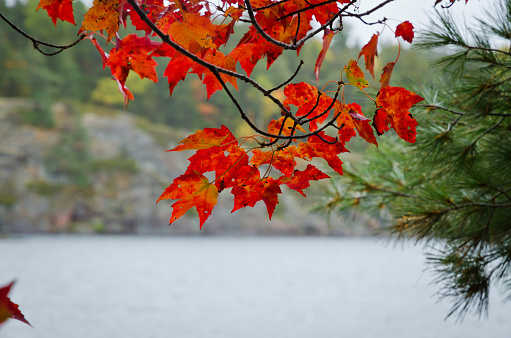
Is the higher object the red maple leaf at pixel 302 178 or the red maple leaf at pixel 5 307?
the red maple leaf at pixel 302 178

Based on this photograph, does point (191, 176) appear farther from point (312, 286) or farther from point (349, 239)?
point (349, 239)

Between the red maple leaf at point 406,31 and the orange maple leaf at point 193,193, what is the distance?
31 centimetres

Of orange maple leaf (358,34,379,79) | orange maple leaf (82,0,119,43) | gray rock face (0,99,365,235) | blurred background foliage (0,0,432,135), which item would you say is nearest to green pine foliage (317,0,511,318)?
orange maple leaf (358,34,379,79)

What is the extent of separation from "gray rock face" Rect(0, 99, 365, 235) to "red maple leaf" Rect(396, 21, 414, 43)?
789 cm

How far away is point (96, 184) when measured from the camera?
358 inches

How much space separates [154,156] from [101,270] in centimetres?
527

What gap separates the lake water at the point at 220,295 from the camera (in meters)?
2.74

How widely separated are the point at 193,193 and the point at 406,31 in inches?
12.9

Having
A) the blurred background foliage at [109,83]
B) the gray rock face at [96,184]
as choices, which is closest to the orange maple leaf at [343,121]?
the gray rock face at [96,184]

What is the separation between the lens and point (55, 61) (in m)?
11.3

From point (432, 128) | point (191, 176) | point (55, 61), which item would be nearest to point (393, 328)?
point (432, 128)

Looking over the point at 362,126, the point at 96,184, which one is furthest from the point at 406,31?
the point at 96,184

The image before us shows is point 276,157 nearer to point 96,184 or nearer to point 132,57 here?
point 132,57

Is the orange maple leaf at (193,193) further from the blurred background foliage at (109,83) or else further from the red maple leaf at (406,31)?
the blurred background foliage at (109,83)
